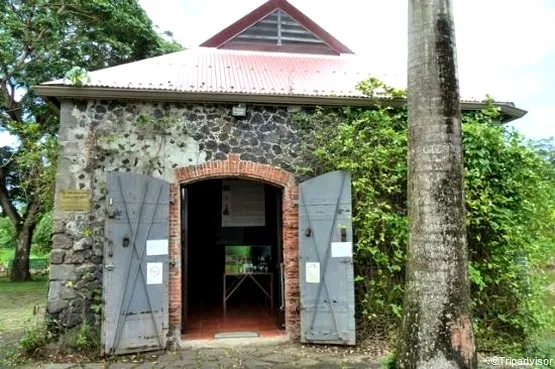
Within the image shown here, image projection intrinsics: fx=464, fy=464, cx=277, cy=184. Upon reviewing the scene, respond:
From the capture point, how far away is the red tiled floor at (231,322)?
6750 millimetres

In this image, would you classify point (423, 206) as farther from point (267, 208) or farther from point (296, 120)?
point (267, 208)

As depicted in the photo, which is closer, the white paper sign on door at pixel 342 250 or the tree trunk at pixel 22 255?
the white paper sign on door at pixel 342 250

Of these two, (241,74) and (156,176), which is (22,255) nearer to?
(156,176)

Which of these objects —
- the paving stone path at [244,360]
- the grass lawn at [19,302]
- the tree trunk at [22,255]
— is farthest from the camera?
the tree trunk at [22,255]

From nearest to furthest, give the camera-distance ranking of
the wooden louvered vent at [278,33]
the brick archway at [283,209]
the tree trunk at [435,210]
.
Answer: the tree trunk at [435,210] → the brick archway at [283,209] → the wooden louvered vent at [278,33]

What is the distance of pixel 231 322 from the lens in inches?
295

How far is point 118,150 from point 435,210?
4327 millimetres

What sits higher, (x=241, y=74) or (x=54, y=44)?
(x=54, y=44)

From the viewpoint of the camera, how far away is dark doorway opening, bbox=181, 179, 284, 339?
279 inches

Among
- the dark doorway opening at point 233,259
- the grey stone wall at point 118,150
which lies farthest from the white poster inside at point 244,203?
the grey stone wall at point 118,150

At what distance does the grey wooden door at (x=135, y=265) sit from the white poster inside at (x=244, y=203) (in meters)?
3.20

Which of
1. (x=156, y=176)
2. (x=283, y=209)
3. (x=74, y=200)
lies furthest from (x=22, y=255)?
(x=283, y=209)

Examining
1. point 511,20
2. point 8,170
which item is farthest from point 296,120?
point 8,170

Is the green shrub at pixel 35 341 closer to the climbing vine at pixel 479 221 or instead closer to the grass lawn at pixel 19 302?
the grass lawn at pixel 19 302
